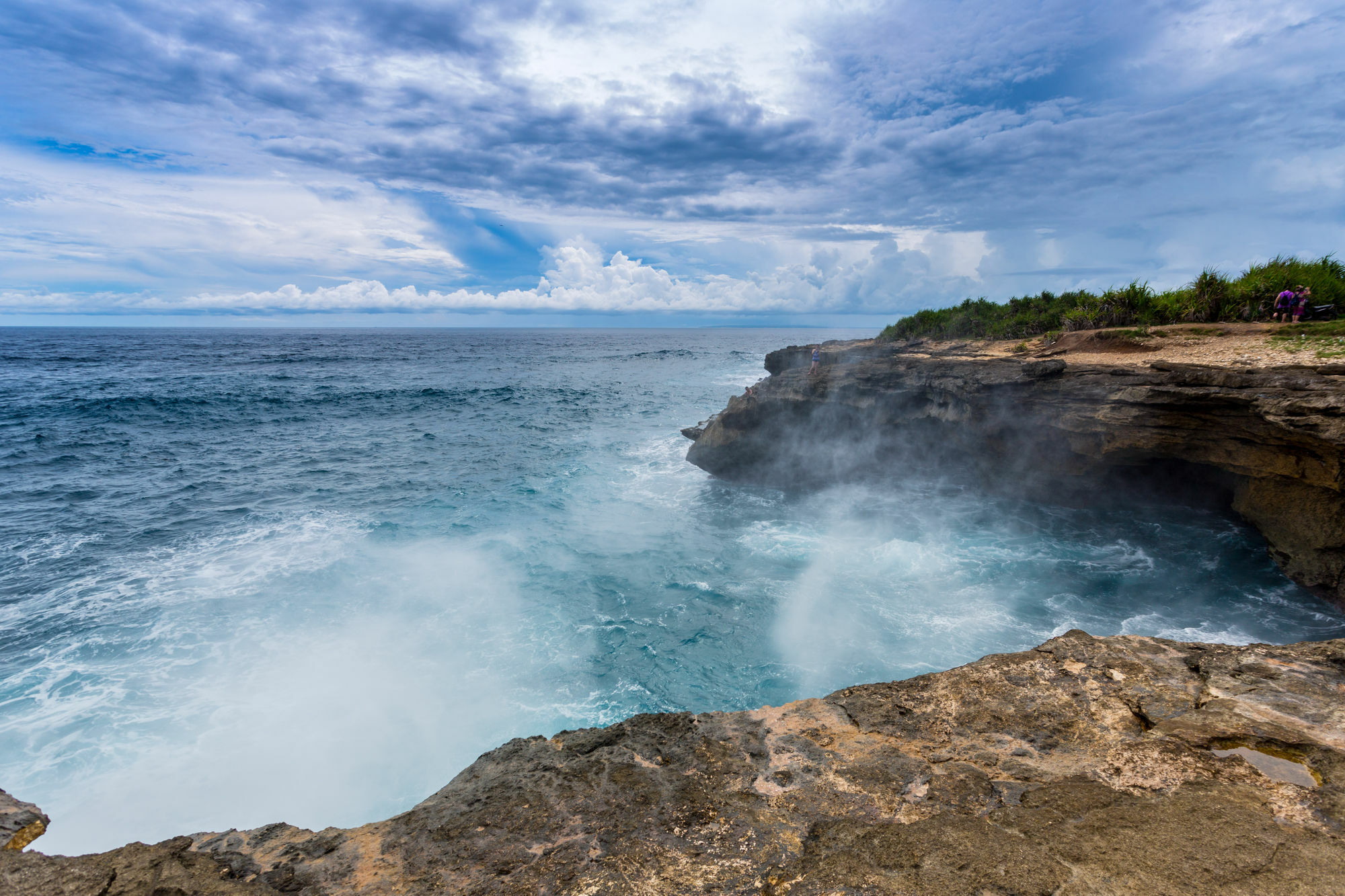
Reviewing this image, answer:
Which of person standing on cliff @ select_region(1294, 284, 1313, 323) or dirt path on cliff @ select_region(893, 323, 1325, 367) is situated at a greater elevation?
person standing on cliff @ select_region(1294, 284, 1313, 323)

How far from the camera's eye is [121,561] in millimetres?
14000

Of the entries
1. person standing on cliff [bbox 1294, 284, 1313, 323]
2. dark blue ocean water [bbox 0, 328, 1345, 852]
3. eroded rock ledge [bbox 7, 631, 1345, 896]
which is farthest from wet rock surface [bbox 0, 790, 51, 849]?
person standing on cliff [bbox 1294, 284, 1313, 323]

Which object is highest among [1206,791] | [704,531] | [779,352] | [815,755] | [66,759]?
[779,352]

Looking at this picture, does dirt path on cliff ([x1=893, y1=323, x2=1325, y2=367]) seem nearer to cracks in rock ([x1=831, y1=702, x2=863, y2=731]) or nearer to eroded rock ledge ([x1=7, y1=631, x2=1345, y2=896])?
eroded rock ledge ([x1=7, y1=631, x2=1345, y2=896])

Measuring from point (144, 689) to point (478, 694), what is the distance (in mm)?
5810

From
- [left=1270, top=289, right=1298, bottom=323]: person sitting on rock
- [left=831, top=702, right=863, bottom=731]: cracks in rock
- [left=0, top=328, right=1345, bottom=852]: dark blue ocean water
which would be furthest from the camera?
[left=1270, top=289, right=1298, bottom=323]: person sitting on rock

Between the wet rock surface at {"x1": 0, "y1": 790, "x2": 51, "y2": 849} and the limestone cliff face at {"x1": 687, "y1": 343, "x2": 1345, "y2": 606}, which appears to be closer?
the wet rock surface at {"x1": 0, "y1": 790, "x2": 51, "y2": 849}

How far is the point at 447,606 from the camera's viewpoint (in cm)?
1248

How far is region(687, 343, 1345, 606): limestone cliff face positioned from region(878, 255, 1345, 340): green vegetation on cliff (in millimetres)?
3986

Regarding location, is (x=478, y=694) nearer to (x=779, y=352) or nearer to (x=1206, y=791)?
(x=1206, y=791)

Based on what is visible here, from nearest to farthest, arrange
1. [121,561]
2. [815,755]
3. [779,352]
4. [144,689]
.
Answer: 1. [815,755]
2. [144,689]
3. [121,561]
4. [779,352]

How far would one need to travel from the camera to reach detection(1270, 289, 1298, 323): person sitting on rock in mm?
13422

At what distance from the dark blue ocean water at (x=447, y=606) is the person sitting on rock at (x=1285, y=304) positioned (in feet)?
17.8

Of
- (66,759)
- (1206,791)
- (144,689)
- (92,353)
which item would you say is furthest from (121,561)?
(92,353)
